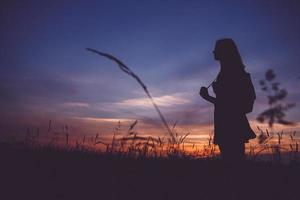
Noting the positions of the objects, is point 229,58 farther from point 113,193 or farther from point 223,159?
point 113,193

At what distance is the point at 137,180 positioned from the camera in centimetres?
423

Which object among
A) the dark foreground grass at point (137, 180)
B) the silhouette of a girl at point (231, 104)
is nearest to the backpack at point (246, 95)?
the silhouette of a girl at point (231, 104)

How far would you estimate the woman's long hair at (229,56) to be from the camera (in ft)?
16.5

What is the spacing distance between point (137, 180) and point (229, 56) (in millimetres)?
2312

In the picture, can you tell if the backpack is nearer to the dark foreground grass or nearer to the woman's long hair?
the woman's long hair

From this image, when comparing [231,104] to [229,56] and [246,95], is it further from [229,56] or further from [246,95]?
[229,56]

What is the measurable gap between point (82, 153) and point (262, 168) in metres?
3.44

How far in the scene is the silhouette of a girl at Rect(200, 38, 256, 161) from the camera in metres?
5.02

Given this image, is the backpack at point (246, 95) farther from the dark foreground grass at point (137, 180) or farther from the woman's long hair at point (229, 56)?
the dark foreground grass at point (137, 180)

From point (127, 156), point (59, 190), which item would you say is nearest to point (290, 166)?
point (127, 156)

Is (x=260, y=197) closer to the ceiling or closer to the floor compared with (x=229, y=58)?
closer to the floor

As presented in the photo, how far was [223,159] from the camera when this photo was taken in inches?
200

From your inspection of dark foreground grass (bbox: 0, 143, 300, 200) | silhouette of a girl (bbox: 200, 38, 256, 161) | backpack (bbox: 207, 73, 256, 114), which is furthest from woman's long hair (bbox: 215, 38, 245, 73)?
dark foreground grass (bbox: 0, 143, 300, 200)

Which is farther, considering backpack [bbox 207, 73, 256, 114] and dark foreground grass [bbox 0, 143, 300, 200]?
backpack [bbox 207, 73, 256, 114]
